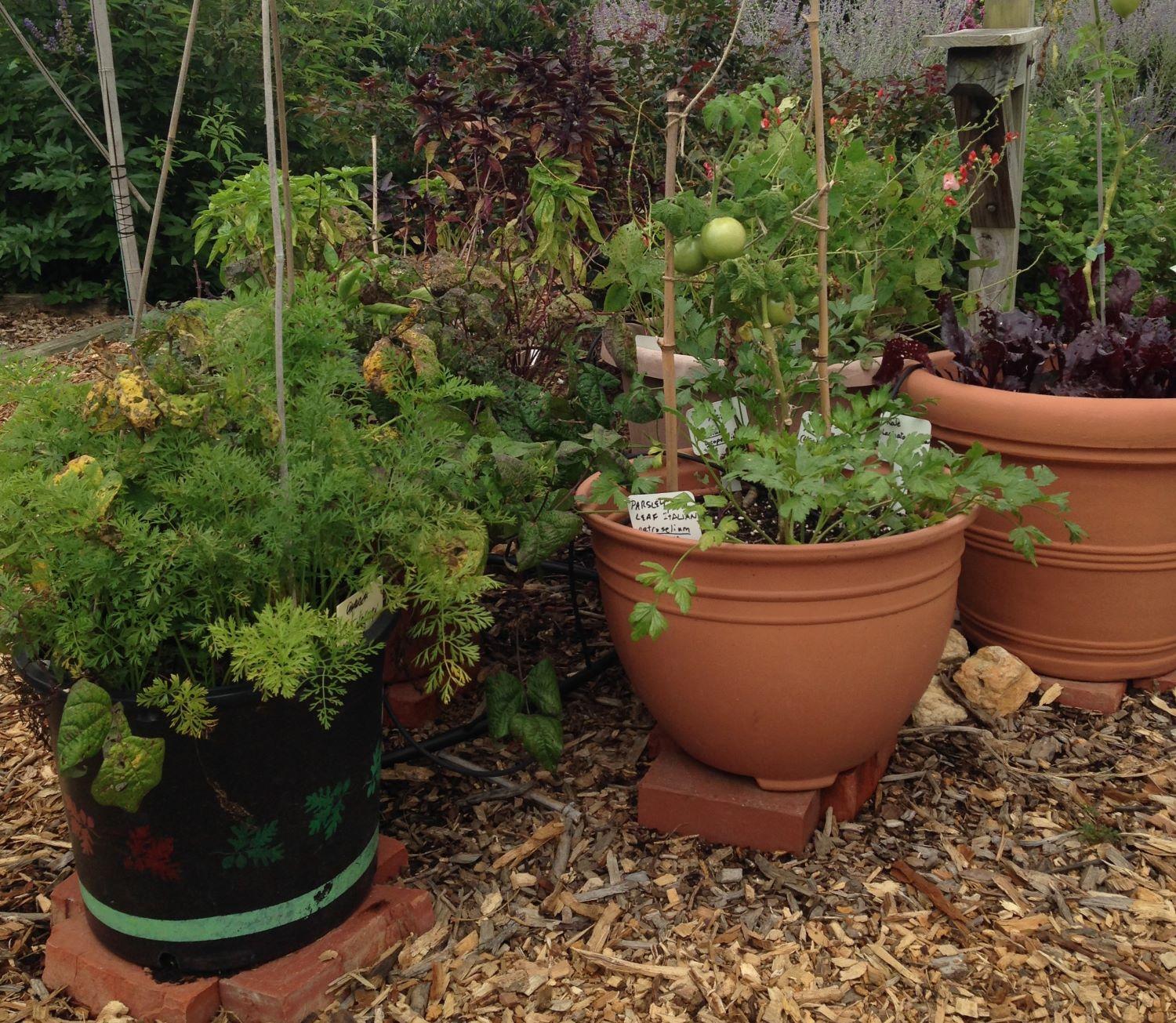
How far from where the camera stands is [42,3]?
585 cm

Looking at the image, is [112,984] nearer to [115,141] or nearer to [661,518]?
[661,518]

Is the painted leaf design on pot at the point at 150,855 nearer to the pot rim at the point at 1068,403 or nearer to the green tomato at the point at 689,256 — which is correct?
the green tomato at the point at 689,256

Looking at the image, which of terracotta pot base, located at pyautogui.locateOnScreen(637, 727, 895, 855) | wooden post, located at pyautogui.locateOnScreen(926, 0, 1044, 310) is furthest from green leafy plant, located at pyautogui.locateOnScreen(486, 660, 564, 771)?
wooden post, located at pyautogui.locateOnScreen(926, 0, 1044, 310)

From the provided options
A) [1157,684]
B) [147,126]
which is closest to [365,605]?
[1157,684]

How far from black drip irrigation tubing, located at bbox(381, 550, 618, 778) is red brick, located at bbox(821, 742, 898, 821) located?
1.85 ft

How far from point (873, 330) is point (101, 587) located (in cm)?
194

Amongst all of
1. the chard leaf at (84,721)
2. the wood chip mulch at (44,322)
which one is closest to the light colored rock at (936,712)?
the chard leaf at (84,721)

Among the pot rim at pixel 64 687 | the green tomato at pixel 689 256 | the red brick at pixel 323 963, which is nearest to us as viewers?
the pot rim at pixel 64 687

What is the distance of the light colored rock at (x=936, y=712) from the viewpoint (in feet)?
7.53

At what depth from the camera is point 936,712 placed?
2.30 meters

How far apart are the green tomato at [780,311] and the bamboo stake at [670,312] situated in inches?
6.5

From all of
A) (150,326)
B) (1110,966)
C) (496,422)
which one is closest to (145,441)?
(150,326)

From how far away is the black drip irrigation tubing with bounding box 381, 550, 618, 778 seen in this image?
2104 mm

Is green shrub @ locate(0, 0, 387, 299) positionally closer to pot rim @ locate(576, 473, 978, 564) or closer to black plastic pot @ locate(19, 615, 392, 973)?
pot rim @ locate(576, 473, 978, 564)
